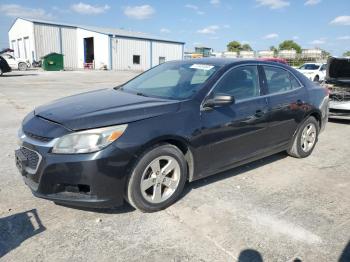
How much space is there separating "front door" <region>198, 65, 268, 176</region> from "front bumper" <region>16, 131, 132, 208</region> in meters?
1.07

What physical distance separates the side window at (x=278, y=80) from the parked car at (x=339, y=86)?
3.81 meters

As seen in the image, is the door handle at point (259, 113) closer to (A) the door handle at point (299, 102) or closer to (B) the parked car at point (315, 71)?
(A) the door handle at point (299, 102)

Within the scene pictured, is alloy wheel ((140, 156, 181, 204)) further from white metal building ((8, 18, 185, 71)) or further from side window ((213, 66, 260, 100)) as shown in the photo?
white metal building ((8, 18, 185, 71))

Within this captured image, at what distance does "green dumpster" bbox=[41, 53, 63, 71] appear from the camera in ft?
109

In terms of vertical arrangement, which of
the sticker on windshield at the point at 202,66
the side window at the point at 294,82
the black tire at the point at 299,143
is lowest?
the black tire at the point at 299,143

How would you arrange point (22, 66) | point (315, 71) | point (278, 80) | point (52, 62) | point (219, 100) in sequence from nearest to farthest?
point (219, 100) < point (278, 80) < point (315, 71) < point (22, 66) < point (52, 62)

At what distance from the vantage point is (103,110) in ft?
11.3

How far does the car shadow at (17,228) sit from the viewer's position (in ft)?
9.67

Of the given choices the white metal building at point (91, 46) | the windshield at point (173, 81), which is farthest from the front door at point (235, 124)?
the white metal building at point (91, 46)

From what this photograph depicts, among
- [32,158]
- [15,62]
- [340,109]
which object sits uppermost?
[15,62]

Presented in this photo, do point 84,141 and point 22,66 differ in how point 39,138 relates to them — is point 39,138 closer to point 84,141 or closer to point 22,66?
point 84,141

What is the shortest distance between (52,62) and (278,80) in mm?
32150

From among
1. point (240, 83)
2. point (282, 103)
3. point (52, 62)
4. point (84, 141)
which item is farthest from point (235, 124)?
point (52, 62)

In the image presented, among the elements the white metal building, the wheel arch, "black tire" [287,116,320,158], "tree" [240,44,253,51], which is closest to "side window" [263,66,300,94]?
"black tire" [287,116,320,158]
